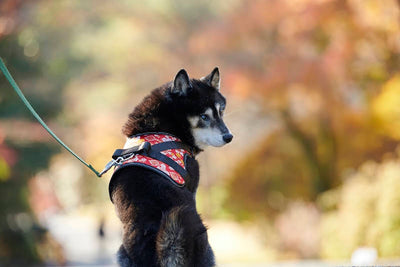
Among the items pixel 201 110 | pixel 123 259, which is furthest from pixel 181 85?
pixel 123 259

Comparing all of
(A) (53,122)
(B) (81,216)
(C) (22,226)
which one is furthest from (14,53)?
(B) (81,216)

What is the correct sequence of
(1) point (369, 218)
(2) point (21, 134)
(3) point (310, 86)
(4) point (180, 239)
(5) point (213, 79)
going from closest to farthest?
(4) point (180, 239), (5) point (213, 79), (1) point (369, 218), (2) point (21, 134), (3) point (310, 86)

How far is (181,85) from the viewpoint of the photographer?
3.48 meters

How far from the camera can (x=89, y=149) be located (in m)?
18.2

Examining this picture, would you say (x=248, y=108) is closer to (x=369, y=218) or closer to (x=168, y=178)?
(x=369, y=218)

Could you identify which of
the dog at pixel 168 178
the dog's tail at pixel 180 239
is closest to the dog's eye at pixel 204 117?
the dog at pixel 168 178

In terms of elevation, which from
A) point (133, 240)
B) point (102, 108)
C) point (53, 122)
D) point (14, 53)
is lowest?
point (133, 240)

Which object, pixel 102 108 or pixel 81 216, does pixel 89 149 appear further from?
pixel 81 216

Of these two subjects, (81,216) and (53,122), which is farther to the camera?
(81,216)

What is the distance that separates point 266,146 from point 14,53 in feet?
23.4

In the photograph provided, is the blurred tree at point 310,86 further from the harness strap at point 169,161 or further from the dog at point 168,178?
the harness strap at point 169,161

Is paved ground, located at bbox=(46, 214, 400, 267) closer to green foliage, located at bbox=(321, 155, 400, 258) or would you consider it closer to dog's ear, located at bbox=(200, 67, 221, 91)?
green foliage, located at bbox=(321, 155, 400, 258)

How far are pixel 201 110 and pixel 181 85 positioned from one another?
0.22 meters

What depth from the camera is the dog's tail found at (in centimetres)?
262
